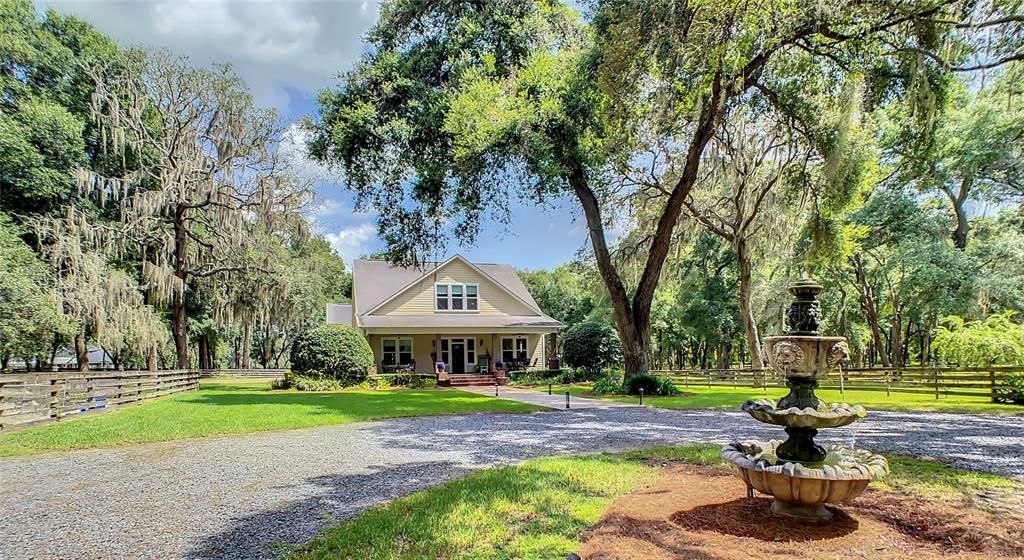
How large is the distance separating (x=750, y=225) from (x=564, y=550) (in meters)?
19.8

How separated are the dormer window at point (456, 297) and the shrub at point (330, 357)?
599 cm

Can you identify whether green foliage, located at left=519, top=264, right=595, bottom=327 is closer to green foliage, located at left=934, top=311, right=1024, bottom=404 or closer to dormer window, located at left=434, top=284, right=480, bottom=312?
dormer window, located at left=434, top=284, right=480, bottom=312

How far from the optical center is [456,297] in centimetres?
2564

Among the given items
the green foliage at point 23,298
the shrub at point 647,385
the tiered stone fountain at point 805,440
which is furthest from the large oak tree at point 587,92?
the green foliage at point 23,298

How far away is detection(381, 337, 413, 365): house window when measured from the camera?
2389 centimetres

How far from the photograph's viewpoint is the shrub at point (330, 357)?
63.7 ft

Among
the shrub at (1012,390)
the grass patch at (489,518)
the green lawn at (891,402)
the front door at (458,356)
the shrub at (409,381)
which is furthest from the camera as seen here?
the front door at (458,356)

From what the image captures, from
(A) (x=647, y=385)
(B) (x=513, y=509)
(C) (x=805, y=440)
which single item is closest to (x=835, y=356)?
(C) (x=805, y=440)

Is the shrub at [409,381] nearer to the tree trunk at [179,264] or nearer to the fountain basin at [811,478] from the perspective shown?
the tree trunk at [179,264]

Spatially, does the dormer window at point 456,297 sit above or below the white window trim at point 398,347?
above

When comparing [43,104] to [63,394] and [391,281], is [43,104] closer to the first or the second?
[63,394]

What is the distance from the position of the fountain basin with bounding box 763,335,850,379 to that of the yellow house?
18823 mm

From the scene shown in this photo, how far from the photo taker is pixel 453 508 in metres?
4.60

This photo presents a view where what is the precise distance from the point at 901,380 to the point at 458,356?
1805cm
